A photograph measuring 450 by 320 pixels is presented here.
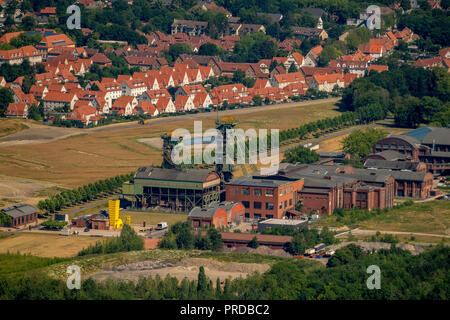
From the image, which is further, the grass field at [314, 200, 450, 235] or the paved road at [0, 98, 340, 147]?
the paved road at [0, 98, 340, 147]

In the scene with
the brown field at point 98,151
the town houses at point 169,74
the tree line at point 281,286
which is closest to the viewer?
the tree line at point 281,286

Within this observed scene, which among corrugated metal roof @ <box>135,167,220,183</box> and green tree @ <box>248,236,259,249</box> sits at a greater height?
corrugated metal roof @ <box>135,167,220,183</box>

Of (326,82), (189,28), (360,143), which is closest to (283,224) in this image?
(360,143)

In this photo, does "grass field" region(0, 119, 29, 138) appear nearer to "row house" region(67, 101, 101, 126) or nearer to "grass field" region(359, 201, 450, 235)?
"row house" region(67, 101, 101, 126)

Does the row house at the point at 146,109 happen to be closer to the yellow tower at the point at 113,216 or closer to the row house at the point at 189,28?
the yellow tower at the point at 113,216

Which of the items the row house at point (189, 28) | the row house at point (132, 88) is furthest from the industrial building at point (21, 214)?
the row house at point (189, 28)

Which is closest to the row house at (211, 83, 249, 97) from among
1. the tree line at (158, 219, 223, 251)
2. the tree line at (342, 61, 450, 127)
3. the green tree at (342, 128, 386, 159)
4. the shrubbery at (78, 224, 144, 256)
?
the tree line at (342, 61, 450, 127)

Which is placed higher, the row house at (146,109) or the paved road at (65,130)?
the row house at (146,109)
